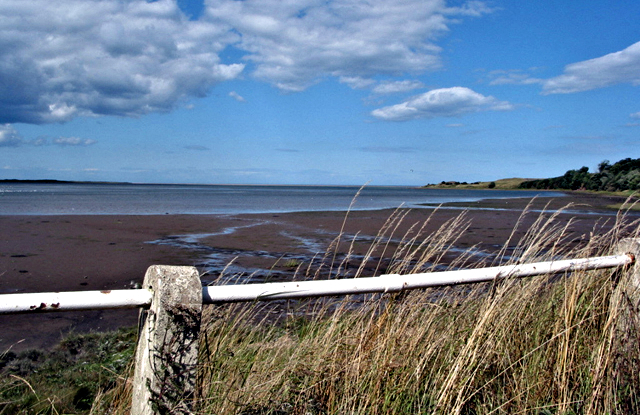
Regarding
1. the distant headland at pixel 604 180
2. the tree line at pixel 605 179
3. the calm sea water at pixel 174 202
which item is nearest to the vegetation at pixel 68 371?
the calm sea water at pixel 174 202

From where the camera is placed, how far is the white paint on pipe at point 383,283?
1979mm

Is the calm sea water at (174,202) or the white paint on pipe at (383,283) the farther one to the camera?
the calm sea water at (174,202)

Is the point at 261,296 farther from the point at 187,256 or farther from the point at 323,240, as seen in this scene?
the point at 323,240

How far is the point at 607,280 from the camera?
10.9 ft

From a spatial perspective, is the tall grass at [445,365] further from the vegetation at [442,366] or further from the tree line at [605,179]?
the tree line at [605,179]

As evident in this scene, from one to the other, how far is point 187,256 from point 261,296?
36.0 ft

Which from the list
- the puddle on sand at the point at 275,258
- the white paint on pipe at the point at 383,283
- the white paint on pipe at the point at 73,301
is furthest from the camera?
the puddle on sand at the point at 275,258

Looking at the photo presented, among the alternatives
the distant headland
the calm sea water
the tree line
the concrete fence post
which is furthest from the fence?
the tree line

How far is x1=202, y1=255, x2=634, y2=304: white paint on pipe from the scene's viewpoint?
77.9 inches

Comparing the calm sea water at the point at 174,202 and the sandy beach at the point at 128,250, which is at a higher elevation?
the calm sea water at the point at 174,202

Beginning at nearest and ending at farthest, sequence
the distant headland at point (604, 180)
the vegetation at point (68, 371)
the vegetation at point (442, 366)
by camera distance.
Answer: the vegetation at point (442, 366), the vegetation at point (68, 371), the distant headland at point (604, 180)

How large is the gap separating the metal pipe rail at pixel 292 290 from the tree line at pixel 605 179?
62487 mm

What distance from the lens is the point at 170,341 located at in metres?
1.73

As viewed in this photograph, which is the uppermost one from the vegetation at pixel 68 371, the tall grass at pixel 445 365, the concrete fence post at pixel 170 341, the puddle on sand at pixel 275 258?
the concrete fence post at pixel 170 341
